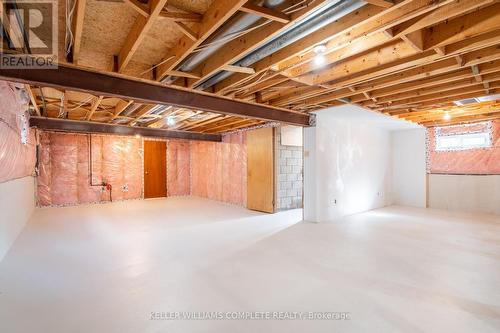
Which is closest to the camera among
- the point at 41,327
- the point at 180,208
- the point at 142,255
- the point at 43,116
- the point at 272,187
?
the point at 41,327

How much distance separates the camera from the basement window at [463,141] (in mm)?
5841

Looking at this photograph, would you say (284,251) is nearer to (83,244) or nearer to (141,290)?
(141,290)

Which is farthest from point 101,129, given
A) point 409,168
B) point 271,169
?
point 409,168

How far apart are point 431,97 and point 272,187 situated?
11.7ft

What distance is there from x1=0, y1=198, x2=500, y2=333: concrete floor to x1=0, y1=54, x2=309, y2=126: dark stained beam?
200 centimetres

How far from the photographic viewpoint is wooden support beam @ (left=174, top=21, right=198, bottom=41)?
76.3 inches

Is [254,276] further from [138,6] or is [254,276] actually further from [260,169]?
[260,169]

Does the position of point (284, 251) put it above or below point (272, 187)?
below

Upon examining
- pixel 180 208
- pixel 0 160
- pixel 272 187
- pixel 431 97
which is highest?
pixel 431 97

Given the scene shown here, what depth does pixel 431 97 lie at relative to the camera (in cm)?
396

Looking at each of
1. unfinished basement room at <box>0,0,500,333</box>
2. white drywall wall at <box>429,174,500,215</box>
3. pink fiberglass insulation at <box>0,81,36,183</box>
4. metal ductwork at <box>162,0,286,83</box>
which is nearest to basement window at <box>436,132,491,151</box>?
unfinished basement room at <box>0,0,500,333</box>

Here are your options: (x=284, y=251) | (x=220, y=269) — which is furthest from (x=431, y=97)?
(x=220, y=269)

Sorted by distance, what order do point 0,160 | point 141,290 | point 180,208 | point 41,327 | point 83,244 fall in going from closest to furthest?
point 41,327, point 141,290, point 0,160, point 83,244, point 180,208

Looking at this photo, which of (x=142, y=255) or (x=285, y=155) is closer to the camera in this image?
(x=142, y=255)
